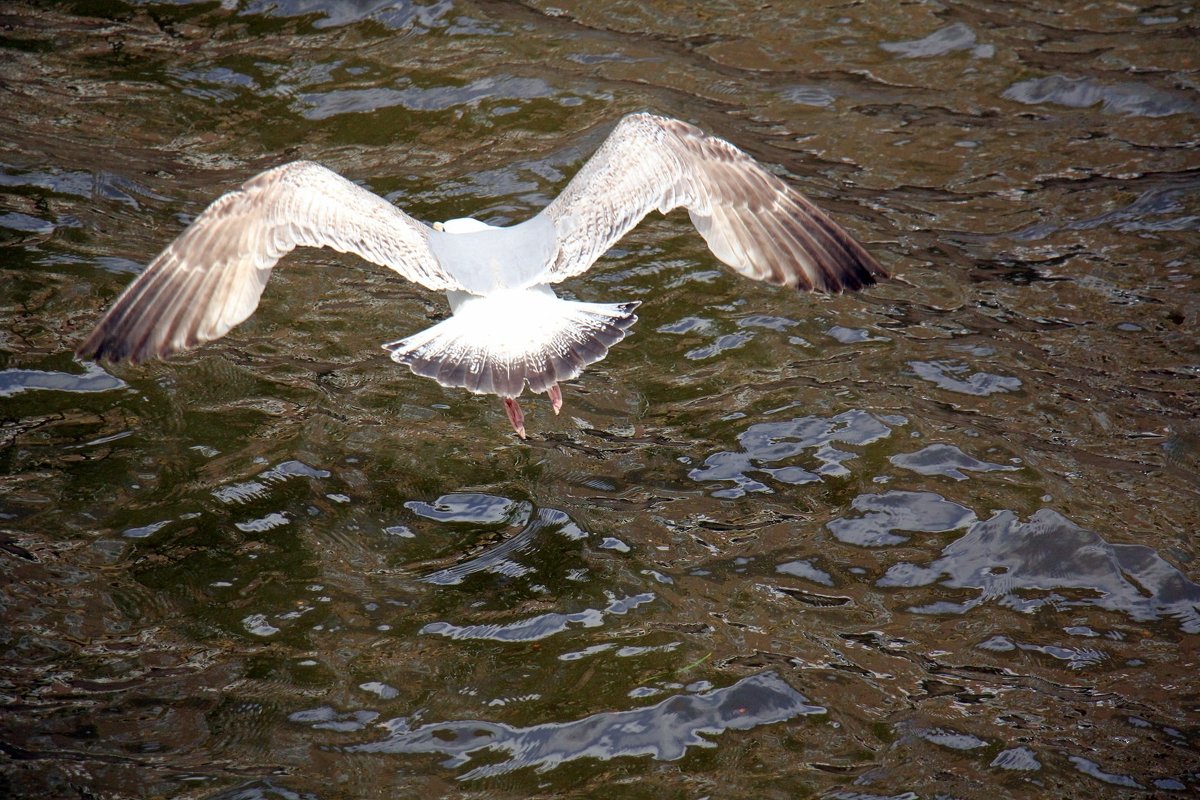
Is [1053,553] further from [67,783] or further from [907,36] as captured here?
[907,36]

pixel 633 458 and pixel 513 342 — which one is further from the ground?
pixel 513 342

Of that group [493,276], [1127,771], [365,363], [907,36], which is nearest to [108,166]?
[365,363]

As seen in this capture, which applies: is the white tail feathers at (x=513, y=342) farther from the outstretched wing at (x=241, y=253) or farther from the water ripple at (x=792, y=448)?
the water ripple at (x=792, y=448)

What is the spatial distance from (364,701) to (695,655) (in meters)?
1.33

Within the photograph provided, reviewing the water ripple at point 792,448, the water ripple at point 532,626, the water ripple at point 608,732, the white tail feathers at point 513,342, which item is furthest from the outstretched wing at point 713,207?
the water ripple at point 608,732

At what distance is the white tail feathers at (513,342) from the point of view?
506cm

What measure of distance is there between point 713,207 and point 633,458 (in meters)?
1.37

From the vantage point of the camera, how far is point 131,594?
476cm

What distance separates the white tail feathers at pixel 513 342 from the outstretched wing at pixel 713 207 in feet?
1.27

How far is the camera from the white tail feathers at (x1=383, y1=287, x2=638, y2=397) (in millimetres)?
5059

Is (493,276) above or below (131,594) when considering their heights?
above

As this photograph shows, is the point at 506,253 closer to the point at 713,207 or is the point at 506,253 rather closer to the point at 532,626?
the point at 713,207

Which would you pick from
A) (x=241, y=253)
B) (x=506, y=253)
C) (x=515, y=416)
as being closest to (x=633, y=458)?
(x=515, y=416)

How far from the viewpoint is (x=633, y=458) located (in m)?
5.84
